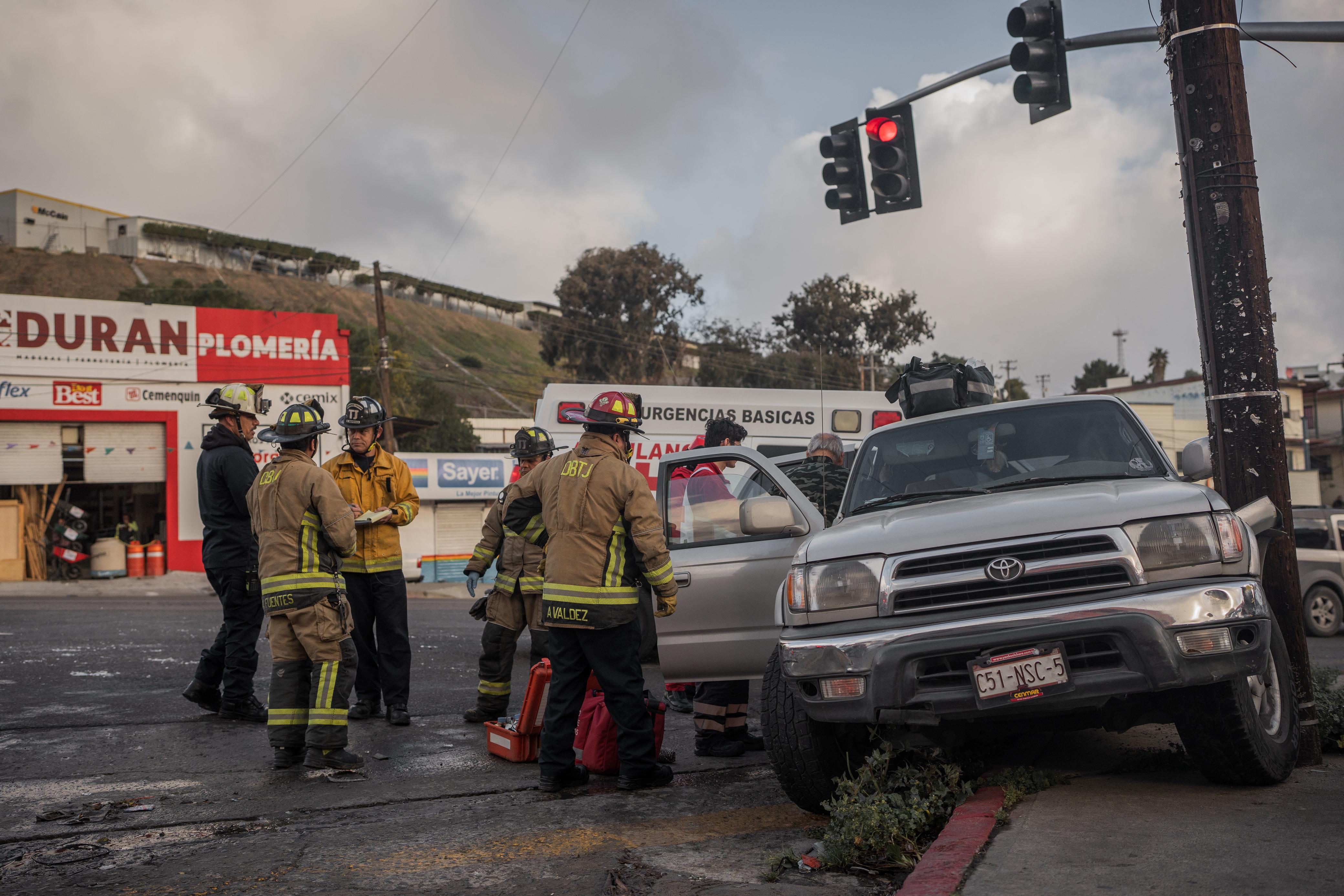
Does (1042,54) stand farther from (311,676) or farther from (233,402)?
(311,676)

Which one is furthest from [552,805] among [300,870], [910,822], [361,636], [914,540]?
[361,636]

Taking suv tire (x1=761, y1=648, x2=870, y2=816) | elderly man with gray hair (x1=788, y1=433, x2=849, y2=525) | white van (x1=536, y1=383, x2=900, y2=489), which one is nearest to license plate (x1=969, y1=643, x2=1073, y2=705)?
suv tire (x1=761, y1=648, x2=870, y2=816)

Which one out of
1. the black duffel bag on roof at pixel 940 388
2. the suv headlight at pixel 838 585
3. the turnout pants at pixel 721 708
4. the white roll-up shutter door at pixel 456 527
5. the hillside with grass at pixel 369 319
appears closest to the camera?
the suv headlight at pixel 838 585

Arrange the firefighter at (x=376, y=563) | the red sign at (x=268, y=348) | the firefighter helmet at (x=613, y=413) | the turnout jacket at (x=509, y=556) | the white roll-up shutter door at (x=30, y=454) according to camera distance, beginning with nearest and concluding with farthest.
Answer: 1. the firefighter helmet at (x=613, y=413)
2. the turnout jacket at (x=509, y=556)
3. the firefighter at (x=376, y=563)
4. the white roll-up shutter door at (x=30, y=454)
5. the red sign at (x=268, y=348)

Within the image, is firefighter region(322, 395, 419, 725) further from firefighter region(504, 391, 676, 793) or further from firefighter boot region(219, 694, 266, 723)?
firefighter region(504, 391, 676, 793)

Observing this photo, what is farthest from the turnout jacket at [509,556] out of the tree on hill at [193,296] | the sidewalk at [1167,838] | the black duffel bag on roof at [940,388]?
the tree on hill at [193,296]

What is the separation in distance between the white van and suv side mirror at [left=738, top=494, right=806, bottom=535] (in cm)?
766

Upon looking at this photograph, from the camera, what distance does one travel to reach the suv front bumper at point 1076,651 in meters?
3.79

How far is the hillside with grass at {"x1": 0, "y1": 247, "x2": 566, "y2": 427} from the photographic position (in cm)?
7162

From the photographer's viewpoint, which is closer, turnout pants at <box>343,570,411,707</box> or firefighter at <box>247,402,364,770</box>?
firefighter at <box>247,402,364,770</box>

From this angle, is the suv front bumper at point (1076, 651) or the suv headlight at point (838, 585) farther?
the suv headlight at point (838, 585)

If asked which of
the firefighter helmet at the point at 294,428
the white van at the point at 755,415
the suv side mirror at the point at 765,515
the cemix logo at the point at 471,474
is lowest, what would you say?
the suv side mirror at the point at 765,515

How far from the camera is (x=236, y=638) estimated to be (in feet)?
22.7

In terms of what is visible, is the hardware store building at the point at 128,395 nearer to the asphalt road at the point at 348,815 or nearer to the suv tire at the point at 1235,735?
the asphalt road at the point at 348,815
